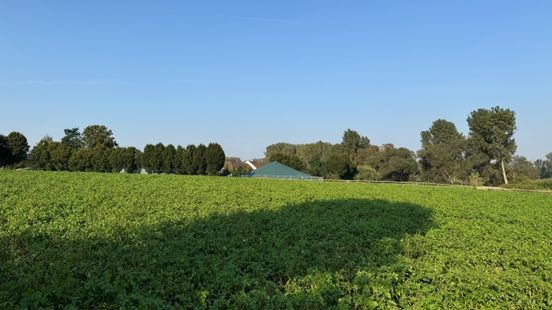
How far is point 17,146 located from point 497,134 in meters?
67.5

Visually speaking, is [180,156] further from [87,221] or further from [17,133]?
[87,221]

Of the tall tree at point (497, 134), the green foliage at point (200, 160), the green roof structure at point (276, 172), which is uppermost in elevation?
the tall tree at point (497, 134)

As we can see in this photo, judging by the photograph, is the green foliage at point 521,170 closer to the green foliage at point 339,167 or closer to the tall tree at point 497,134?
the tall tree at point 497,134

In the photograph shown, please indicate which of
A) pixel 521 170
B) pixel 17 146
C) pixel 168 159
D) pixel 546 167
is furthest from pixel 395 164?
pixel 546 167

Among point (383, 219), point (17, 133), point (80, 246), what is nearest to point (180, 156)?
point (17, 133)

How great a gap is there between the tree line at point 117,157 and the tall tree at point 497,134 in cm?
3860

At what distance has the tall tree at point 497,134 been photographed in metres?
62.5

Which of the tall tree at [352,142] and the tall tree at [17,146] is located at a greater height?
the tall tree at [352,142]

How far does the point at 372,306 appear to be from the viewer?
15.5 ft

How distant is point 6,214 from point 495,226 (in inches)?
494

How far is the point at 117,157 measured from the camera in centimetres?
5862

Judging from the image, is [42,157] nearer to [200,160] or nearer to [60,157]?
[60,157]

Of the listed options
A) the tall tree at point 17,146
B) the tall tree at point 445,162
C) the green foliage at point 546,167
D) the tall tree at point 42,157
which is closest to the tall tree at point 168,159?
the tall tree at point 42,157

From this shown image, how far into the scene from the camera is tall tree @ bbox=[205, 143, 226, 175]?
59.2 meters
